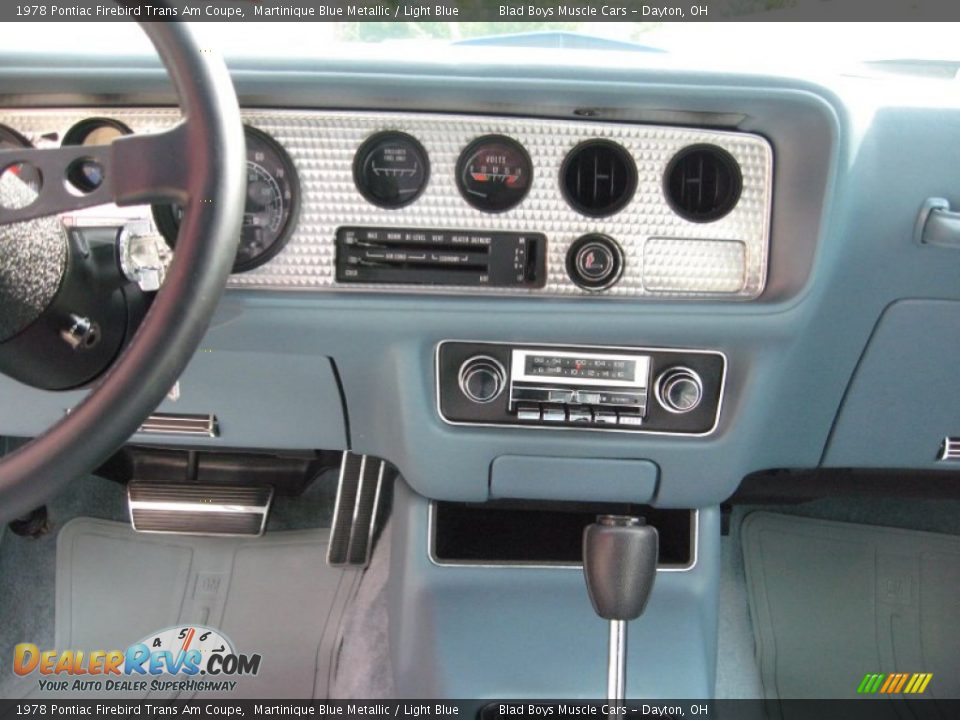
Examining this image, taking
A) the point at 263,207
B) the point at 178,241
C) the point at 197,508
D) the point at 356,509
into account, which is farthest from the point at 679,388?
the point at 197,508

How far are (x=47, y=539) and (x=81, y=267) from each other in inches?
44.2

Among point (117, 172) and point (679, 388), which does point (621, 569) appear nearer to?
point (679, 388)

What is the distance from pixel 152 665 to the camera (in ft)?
5.42

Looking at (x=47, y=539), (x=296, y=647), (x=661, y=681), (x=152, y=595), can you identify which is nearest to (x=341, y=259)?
(x=661, y=681)

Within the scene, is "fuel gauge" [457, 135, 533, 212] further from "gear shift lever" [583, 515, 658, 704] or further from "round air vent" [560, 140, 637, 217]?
"gear shift lever" [583, 515, 658, 704]

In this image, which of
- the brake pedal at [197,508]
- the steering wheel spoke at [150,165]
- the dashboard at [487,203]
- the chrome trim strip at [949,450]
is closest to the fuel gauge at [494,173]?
the dashboard at [487,203]

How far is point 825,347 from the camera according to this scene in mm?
1144

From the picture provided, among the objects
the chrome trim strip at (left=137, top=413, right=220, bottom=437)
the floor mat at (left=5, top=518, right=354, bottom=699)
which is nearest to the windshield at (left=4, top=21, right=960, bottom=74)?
the chrome trim strip at (left=137, top=413, right=220, bottom=437)

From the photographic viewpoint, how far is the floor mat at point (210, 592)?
168 centimetres

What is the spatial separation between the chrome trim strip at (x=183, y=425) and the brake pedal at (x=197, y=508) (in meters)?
0.46

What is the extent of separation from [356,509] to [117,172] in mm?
1118

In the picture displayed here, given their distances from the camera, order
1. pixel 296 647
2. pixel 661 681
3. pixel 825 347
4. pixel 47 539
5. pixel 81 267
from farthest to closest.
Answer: pixel 47 539 < pixel 296 647 < pixel 661 681 < pixel 825 347 < pixel 81 267

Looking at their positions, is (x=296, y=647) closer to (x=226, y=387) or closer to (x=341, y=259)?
(x=226, y=387)

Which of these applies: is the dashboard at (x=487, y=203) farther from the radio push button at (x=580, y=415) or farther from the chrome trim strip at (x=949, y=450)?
the chrome trim strip at (x=949, y=450)
